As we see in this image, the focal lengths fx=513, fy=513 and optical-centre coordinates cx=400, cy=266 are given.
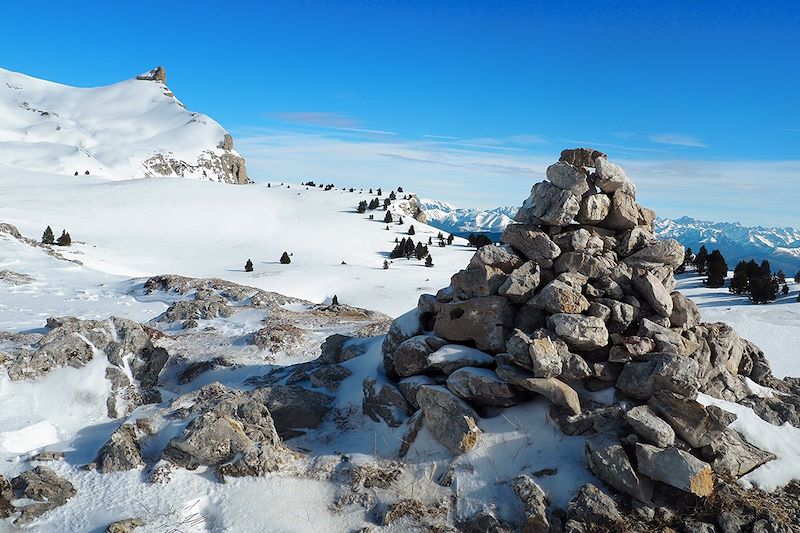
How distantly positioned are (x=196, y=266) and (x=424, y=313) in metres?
30.0

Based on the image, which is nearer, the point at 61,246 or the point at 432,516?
the point at 432,516

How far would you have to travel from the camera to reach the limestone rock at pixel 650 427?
Result: 7.87 meters

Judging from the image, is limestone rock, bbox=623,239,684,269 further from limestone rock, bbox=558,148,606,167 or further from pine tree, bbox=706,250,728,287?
pine tree, bbox=706,250,728,287

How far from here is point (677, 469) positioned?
7.37m

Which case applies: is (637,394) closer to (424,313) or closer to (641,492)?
(641,492)

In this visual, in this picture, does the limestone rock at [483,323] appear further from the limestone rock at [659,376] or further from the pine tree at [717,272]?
the pine tree at [717,272]

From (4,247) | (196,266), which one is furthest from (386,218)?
(4,247)

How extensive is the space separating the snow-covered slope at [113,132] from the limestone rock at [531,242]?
3632 inches

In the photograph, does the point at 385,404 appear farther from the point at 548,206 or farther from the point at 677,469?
the point at 548,206

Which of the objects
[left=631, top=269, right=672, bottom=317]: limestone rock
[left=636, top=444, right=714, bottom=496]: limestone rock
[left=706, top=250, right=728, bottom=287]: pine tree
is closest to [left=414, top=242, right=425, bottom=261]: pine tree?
[left=706, top=250, right=728, bottom=287]: pine tree

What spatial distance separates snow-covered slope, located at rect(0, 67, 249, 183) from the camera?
3647 inches

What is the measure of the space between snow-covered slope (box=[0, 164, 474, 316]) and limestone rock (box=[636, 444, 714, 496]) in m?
20.7

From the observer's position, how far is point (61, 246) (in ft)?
115

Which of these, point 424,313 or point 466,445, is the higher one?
point 424,313
